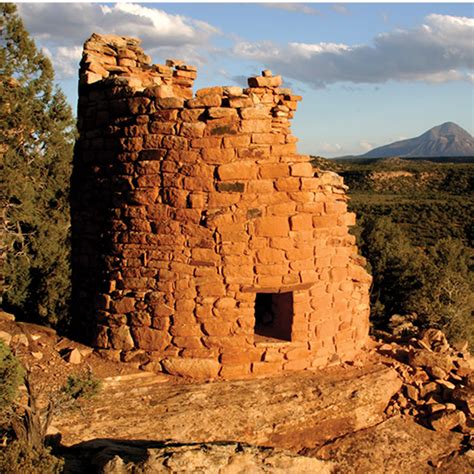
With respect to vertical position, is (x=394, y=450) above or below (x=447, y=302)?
above

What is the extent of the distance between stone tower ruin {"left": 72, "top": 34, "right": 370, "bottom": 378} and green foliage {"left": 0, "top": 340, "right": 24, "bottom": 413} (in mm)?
1870

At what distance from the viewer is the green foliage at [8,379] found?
411 centimetres

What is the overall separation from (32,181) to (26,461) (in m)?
15.0

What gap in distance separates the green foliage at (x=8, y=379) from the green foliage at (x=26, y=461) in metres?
0.36

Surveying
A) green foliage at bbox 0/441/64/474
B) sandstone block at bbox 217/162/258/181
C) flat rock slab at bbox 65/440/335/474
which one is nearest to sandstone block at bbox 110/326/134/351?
flat rock slab at bbox 65/440/335/474

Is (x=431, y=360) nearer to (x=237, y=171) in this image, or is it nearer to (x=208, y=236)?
(x=208, y=236)

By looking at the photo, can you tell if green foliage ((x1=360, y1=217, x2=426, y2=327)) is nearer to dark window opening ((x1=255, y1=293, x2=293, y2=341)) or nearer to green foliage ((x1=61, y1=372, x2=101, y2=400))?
dark window opening ((x1=255, y1=293, x2=293, y2=341))

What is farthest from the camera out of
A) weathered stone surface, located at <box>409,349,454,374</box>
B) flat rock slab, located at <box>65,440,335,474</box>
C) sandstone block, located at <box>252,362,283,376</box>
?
weathered stone surface, located at <box>409,349,454,374</box>

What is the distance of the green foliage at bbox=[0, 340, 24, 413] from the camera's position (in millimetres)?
4109

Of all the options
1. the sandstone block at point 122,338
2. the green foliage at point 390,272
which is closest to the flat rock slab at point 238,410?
the sandstone block at point 122,338

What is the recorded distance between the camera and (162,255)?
5.96m

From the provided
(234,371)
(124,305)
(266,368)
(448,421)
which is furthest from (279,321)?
(448,421)

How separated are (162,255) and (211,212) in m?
0.72

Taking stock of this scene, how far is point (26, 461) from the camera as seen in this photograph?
368 cm
